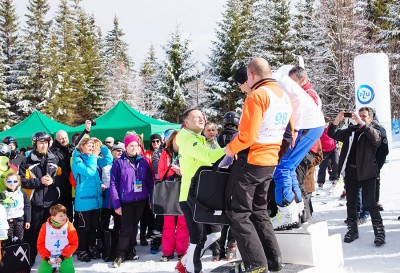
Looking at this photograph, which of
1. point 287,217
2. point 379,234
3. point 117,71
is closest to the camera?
point 287,217

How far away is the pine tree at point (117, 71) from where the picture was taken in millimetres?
49875

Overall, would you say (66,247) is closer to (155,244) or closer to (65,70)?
(155,244)

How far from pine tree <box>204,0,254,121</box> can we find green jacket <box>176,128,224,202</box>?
26521 mm

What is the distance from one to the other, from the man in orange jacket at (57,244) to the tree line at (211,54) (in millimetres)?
24463

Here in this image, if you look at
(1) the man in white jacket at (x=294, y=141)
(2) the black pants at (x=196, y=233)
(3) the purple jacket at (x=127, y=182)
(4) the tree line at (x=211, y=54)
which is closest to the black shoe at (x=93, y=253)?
(3) the purple jacket at (x=127, y=182)

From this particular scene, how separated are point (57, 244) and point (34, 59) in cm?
3802

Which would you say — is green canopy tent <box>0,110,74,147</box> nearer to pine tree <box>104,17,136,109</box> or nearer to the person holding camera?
the person holding camera

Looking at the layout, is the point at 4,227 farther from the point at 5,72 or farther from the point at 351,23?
the point at 5,72

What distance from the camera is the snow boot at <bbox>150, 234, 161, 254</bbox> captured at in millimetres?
6082

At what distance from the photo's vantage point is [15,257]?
16.8ft

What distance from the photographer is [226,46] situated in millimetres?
31406

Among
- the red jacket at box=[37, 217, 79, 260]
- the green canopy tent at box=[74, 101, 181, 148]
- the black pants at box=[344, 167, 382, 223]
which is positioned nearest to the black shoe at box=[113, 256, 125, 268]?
the red jacket at box=[37, 217, 79, 260]

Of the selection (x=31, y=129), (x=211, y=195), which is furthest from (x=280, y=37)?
(x=211, y=195)

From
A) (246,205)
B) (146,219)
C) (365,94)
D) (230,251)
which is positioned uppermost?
(365,94)
